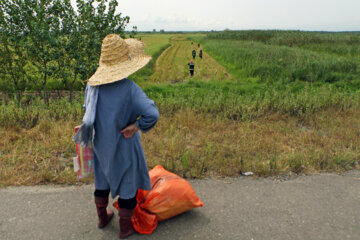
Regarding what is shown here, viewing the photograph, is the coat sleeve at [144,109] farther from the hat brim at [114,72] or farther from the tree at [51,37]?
the tree at [51,37]

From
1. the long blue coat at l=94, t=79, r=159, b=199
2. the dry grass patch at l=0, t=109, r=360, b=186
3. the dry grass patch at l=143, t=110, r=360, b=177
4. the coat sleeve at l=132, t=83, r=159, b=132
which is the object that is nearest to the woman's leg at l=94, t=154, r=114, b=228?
the long blue coat at l=94, t=79, r=159, b=199

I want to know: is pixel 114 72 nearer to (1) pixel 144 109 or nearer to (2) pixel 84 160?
(1) pixel 144 109

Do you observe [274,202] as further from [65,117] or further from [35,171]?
[65,117]

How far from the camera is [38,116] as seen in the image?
17.9 ft

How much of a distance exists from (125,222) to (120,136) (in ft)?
2.73

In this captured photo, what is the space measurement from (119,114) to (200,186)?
1.70 metres

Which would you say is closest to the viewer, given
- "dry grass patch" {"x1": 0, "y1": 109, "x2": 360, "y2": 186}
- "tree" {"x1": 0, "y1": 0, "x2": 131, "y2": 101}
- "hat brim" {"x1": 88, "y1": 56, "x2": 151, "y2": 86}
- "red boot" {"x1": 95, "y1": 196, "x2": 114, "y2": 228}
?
"hat brim" {"x1": 88, "y1": 56, "x2": 151, "y2": 86}

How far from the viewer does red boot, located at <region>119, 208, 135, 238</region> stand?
8.34 feet

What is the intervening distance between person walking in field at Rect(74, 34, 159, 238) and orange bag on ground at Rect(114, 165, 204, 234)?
0.65 feet

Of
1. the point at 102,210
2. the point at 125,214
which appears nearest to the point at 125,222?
the point at 125,214

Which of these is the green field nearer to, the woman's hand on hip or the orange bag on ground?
the orange bag on ground

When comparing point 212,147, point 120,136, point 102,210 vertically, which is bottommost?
point 212,147

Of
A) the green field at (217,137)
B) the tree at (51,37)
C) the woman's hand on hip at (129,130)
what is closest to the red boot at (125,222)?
the woman's hand on hip at (129,130)

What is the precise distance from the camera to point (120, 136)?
2371 mm
